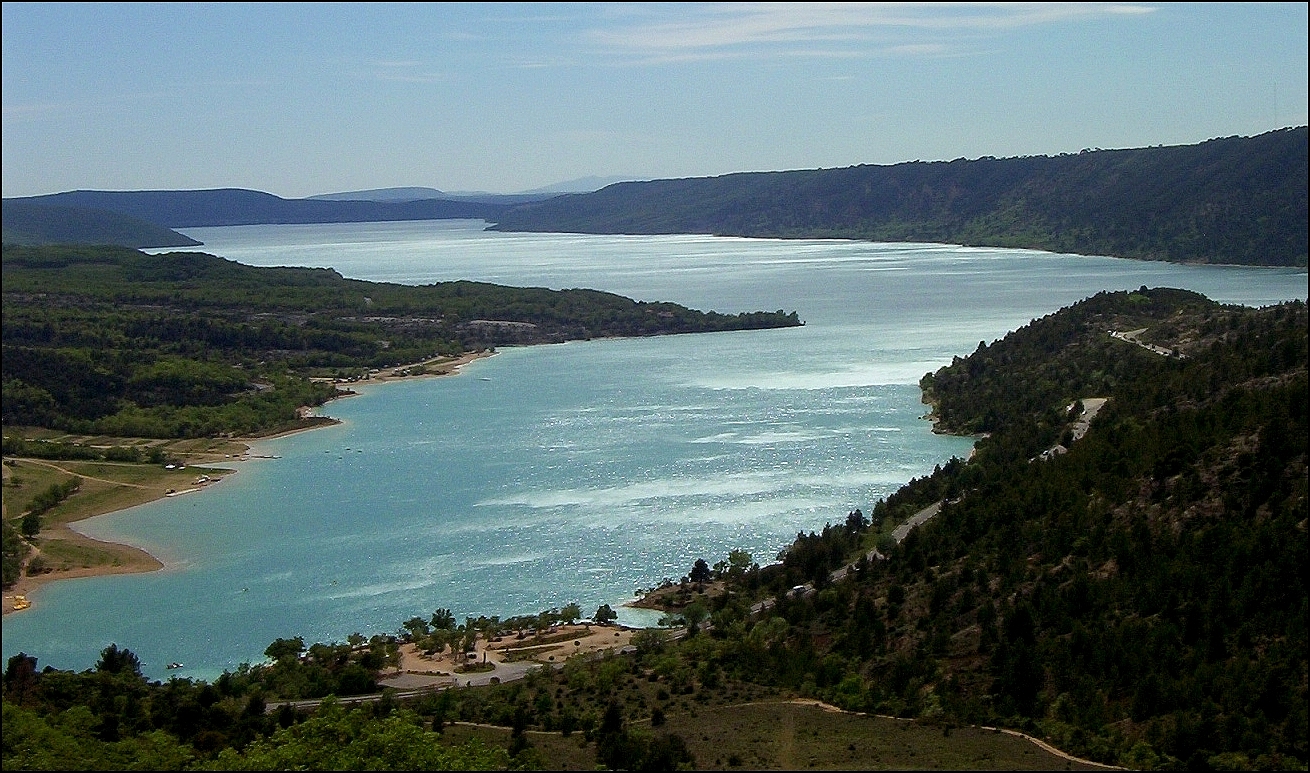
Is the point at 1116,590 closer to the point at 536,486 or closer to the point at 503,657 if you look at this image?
Answer: the point at 503,657

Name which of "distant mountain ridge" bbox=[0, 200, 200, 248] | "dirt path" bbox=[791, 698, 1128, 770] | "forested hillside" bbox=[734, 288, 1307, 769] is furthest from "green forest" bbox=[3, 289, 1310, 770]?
"distant mountain ridge" bbox=[0, 200, 200, 248]

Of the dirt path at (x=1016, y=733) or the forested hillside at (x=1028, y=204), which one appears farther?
the forested hillside at (x=1028, y=204)

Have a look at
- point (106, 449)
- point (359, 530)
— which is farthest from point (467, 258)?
point (359, 530)

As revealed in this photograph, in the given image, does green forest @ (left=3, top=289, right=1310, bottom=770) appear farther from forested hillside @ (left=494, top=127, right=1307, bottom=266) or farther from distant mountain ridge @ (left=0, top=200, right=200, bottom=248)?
distant mountain ridge @ (left=0, top=200, right=200, bottom=248)

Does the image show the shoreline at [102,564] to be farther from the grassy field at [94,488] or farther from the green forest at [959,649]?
the green forest at [959,649]

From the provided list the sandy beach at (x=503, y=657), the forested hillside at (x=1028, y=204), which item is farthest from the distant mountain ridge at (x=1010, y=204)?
the sandy beach at (x=503, y=657)
